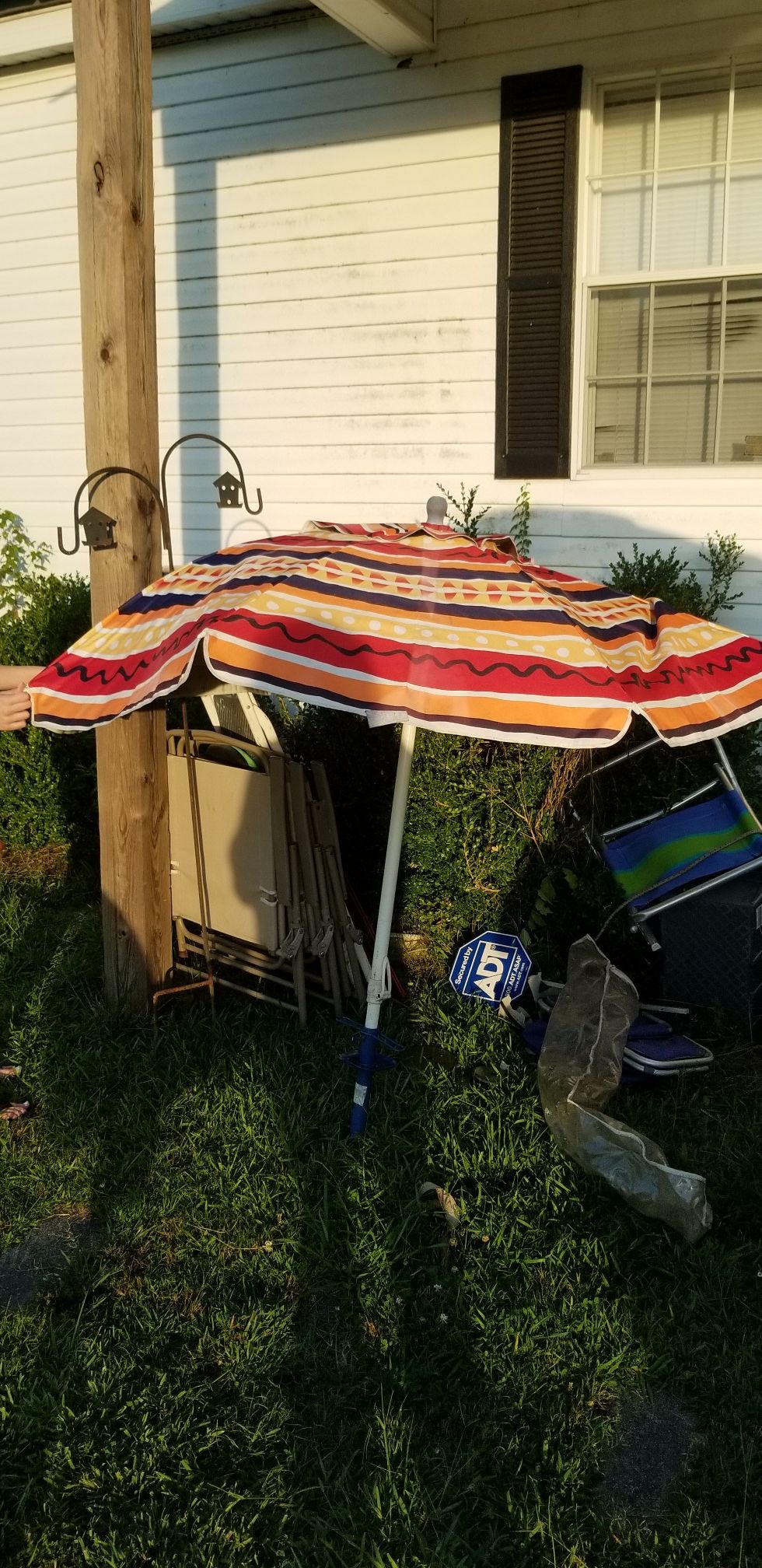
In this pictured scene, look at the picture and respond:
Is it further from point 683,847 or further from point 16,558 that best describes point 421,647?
point 16,558

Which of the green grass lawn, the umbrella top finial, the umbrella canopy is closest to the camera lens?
the green grass lawn

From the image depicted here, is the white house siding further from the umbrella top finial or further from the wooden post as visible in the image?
the umbrella top finial

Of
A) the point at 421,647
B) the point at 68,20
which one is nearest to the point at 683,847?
the point at 421,647

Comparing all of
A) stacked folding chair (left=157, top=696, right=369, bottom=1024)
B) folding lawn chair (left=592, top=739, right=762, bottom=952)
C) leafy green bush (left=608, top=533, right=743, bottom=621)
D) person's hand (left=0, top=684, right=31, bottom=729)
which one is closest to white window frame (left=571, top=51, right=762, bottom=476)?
leafy green bush (left=608, top=533, right=743, bottom=621)

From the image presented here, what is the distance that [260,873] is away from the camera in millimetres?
4188

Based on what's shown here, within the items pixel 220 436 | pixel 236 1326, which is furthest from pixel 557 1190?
pixel 220 436

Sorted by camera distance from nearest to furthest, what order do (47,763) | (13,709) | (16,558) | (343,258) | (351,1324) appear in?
1. (351,1324)
2. (13,709)
3. (343,258)
4. (47,763)
5. (16,558)

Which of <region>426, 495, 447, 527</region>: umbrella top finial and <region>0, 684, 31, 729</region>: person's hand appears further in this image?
<region>0, 684, 31, 729</region>: person's hand

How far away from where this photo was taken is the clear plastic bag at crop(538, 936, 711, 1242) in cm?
318

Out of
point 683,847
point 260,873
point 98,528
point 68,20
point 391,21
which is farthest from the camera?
point 68,20

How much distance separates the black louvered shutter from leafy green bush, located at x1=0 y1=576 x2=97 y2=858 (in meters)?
2.59

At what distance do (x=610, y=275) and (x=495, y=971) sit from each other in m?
3.54

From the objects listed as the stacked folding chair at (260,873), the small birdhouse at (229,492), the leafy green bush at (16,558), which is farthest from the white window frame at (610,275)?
the leafy green bush at (16,558)

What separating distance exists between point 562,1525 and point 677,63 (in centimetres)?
574
